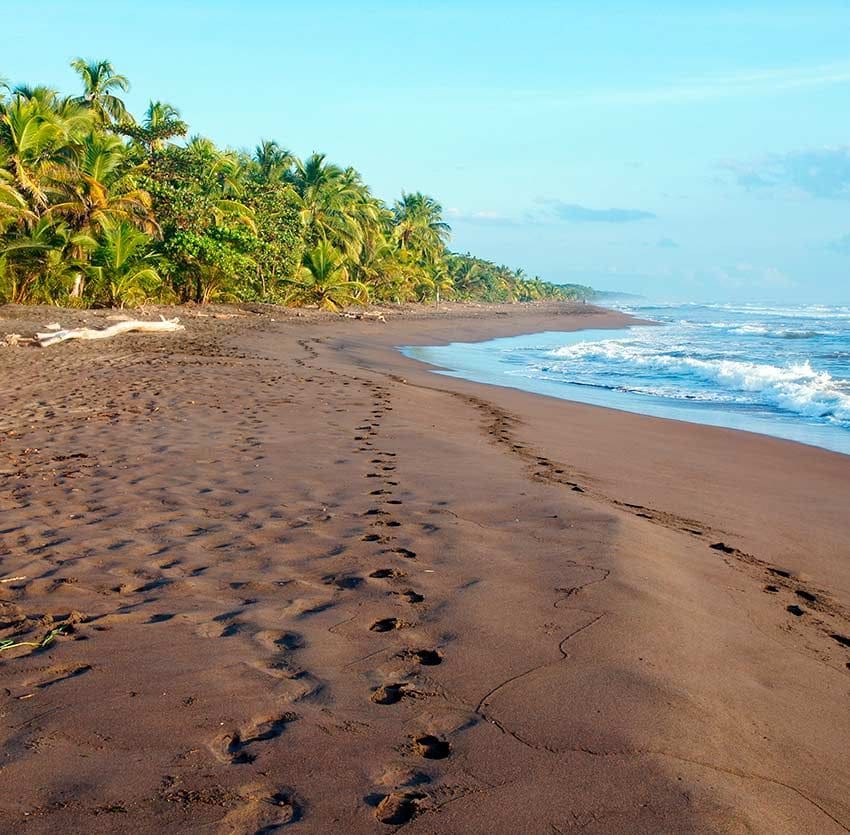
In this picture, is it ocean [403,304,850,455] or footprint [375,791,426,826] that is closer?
footprint [375,791,426,826]

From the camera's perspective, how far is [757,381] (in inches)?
698

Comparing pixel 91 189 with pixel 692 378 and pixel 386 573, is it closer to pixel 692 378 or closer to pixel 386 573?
pixel 692 378

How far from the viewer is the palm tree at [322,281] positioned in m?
33.7

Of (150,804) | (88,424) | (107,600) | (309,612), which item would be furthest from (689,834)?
(88,424)

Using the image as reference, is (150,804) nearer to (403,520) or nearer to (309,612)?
(309,612)

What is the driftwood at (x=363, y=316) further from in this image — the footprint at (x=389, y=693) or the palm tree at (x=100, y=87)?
the footprint at (x=389, y=693)

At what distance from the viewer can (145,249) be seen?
25656 millimetres

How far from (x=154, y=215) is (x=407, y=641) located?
25.8 metres

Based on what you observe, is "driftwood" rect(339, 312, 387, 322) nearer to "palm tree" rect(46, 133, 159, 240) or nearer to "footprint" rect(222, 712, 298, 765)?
"palm tree" rect(46, 133, 159, 240)

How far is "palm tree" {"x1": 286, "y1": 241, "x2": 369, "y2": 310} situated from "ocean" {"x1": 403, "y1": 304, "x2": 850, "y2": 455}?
755 cm

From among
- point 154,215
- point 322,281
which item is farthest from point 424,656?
point 322,281

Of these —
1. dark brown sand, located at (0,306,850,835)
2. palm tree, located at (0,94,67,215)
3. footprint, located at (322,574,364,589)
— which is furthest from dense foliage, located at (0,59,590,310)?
footprint, located at (322,574,364,589)

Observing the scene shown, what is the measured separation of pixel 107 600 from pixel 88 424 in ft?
16.9

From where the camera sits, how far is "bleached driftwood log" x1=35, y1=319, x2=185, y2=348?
1580 cm
